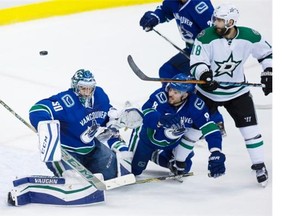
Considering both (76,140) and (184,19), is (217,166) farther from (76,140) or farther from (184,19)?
(184,19)

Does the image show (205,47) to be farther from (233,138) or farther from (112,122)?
(233,138)

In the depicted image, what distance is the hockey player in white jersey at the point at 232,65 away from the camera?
4.12m

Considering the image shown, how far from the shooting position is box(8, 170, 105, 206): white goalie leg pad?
Result: 3.99 meters

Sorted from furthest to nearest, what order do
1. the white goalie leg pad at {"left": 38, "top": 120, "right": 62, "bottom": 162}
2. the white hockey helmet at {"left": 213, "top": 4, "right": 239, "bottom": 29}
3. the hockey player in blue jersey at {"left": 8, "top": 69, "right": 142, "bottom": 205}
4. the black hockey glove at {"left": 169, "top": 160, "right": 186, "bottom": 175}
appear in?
the black hockey glove at {"left": 169, "top": 160, "right": 186, "bottom": 175}
the white hockey helmet at {"left": 213, "top": 4, "right": 239, "bottom": 29}
the hockey player in blue jersey at {"left": 8, "top": 69, "right": 142, "bottom": 205}
the white goalie leg pad at {"left": 38, "top": 120, "right": 62, "bottom": 162}

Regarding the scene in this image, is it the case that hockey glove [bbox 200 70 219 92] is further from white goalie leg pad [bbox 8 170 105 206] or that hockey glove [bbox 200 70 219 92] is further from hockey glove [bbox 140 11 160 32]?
hockey glove [bbox 140 11 160 32]

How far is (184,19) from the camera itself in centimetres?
480

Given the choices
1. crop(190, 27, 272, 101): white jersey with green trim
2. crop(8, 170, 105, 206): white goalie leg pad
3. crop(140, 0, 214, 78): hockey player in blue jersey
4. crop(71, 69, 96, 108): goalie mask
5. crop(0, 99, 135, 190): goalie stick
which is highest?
crop(140, 0, 214, 78): hockey player in blue jersey

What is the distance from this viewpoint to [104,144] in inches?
173

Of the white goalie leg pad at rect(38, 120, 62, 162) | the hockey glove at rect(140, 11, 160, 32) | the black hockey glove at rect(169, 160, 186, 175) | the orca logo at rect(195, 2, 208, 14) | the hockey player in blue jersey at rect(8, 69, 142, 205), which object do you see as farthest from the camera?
the hockey glove at rect(140, 11, 160, 32)

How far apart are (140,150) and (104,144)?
16cm

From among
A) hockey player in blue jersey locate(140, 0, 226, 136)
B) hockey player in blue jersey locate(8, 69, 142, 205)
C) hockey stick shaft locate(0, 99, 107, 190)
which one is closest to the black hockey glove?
hockey player in blue jersey locate(8, 69, 142, 205)

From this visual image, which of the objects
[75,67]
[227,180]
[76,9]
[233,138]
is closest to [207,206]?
[227,180]

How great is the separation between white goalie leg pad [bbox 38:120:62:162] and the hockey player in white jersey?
2.20 ft
